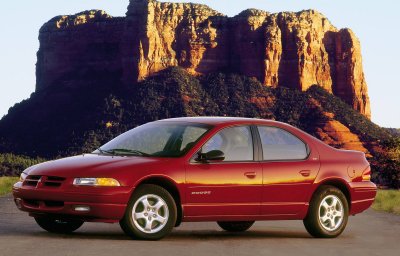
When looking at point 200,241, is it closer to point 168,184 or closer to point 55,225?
point 168,184

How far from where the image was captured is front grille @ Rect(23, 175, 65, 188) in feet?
35.8

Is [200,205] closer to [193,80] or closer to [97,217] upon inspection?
[97,217]

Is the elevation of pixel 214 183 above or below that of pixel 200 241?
above

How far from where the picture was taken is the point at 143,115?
125 meters

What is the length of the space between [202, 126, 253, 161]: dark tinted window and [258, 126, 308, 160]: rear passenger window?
0.67 feet

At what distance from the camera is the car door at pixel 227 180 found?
36.9ft

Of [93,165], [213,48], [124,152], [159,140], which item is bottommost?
[93,165]

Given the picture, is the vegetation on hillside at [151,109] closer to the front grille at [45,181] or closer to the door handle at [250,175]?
the door handle at [250,175]

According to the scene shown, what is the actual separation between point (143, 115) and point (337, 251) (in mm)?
114929

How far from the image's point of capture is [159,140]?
1180 centimetres

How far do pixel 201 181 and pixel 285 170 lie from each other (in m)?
1.27

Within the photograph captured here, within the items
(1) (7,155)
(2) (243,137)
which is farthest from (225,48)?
(2) (243,137)

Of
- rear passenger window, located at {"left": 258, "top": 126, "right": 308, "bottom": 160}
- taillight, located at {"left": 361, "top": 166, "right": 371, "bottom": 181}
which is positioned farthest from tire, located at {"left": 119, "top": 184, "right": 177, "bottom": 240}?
taillight, located at {"left": 361, "top": 166, "right": 371, "bottom": 181}

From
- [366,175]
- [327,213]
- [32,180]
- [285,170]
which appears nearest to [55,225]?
[32,180]
